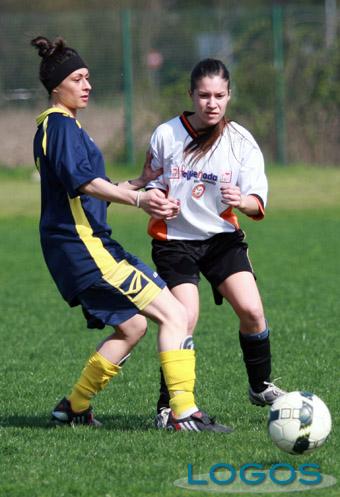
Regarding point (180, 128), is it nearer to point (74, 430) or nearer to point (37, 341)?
point (74, 430)

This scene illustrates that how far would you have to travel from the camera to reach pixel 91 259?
5.52m

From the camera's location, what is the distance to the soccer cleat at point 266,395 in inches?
240

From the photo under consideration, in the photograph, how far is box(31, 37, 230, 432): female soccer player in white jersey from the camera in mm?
5512

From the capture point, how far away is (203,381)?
6.96 metres

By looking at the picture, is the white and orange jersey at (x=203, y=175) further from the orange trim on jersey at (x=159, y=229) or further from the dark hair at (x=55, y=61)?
the dark hair at (x=55, y=61)

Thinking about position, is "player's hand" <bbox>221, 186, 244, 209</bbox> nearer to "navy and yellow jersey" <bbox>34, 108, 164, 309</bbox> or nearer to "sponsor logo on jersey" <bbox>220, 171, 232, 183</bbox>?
"sponsor logo on jersey" <bbox>220, 171, 232, 183</bbox>

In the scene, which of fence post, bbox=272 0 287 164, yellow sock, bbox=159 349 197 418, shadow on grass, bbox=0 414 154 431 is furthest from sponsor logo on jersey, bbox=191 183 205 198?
fence post, bbox=272 0 287 164

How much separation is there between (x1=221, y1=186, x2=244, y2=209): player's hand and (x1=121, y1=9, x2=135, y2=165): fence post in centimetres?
1682

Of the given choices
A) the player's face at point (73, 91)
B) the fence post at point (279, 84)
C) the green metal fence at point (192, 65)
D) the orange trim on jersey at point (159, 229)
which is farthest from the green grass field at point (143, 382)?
the fence post at point (279, 84)

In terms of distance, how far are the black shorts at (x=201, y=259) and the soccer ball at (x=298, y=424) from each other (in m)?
1.00

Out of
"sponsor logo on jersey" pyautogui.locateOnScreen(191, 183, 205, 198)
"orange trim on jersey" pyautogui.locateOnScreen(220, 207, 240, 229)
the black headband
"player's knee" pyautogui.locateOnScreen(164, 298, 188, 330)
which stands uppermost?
the black headband

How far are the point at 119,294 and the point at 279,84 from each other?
17684mm

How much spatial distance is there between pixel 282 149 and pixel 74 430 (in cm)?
1750

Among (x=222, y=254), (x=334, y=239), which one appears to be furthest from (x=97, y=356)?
(x=334, y=239)
